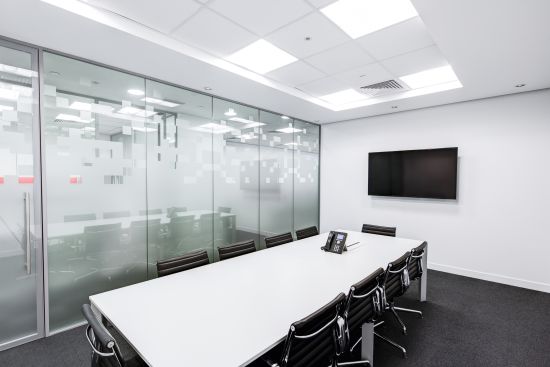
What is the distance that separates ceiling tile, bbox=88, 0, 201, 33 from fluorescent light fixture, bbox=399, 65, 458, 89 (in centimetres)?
299

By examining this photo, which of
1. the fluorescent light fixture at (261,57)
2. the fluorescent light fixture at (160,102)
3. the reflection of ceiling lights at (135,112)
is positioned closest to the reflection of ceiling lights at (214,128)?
the fluorescent light fixture at (160,102)

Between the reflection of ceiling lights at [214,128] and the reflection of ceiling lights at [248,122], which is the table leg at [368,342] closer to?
the reflection of ceiling lights at [214,128]

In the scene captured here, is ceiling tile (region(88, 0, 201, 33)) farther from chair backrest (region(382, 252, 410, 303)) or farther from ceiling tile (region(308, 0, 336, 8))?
chair backrest (region(382, 252, 410, 303))

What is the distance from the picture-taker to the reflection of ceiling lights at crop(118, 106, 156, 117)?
333cm

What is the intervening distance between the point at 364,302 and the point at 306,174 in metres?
4.18

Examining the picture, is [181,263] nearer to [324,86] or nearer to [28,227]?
[28,227]

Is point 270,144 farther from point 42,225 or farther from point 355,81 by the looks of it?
point 42,225

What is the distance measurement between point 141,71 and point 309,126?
12.5ft

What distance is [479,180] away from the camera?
4.39 metres

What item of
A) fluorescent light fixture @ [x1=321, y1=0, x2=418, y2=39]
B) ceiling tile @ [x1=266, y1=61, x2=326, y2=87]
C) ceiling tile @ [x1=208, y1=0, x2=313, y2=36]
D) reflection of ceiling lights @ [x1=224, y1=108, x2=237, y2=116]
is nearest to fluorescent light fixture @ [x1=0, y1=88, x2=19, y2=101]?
ceiling tile @ [x1=208, y1=0, x2=313, y2=36]

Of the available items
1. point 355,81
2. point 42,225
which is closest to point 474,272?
point 355,81

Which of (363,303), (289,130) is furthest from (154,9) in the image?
(289,130)

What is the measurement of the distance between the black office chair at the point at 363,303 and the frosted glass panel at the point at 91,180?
278 centimetres

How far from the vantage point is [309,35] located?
9.00 ft
